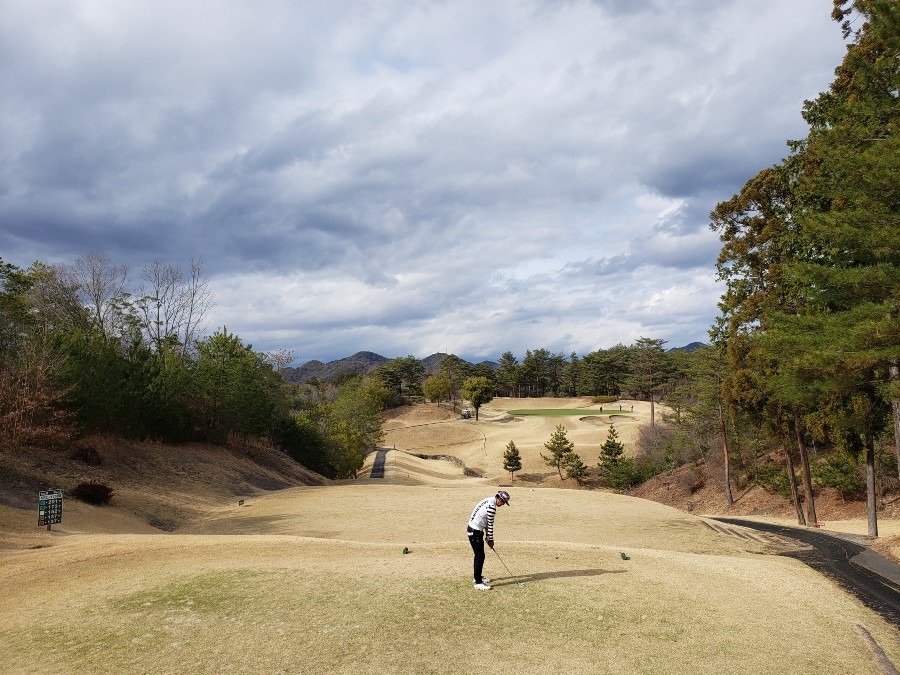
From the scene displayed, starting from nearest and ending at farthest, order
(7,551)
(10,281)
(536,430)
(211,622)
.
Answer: (211,622), (7,551), (10,281), (536,430)

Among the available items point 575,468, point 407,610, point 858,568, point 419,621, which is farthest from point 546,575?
Result: point 575,468

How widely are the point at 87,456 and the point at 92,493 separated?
591cm

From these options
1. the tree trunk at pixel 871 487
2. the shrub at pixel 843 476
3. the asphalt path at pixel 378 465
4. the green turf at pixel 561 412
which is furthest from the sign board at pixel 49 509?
the green turf at pixel 561 412

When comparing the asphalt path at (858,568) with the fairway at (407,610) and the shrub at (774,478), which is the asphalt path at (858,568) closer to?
the fairway at (407,610)

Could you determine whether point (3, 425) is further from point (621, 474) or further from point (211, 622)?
point (621, 474)

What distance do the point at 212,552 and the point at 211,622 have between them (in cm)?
544

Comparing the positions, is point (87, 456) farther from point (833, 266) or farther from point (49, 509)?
point (833, 266)

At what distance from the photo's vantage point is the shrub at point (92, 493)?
870 inches

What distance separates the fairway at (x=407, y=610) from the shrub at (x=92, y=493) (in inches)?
193

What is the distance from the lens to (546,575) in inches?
491

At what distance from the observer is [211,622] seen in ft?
29.3

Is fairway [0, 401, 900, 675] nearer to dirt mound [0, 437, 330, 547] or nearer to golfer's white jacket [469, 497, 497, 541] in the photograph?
golfer's white jacket [469, 497, 497, 541]

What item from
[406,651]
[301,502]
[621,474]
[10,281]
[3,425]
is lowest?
[621,474]

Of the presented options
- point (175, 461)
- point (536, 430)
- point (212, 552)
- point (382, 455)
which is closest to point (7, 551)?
point (212, 552)
